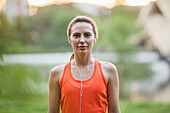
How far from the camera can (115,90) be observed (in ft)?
3.92

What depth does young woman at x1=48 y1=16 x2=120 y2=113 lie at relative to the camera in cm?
113

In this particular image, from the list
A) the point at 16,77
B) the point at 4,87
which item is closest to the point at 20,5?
the point at 16,77

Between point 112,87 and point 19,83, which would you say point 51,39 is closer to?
point 19,83

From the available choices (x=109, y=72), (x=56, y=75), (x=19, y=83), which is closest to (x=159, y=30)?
(x=19, y=83)

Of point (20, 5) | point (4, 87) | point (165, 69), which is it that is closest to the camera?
point (4, 87)

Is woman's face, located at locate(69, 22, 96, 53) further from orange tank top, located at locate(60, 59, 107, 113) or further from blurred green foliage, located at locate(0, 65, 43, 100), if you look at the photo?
blurred green foliage, located at locate(0, 65, 43, 100)

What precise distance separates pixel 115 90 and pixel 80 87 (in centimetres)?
20

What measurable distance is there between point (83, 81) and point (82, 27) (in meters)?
0.29

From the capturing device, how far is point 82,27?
118cm

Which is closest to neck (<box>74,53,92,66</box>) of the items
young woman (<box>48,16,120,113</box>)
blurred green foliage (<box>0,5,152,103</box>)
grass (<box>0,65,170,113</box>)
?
young woman (<box>48,16,120,113</box>)

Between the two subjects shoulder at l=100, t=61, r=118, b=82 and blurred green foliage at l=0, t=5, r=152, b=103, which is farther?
blurred green foliage at l=0, t=5, r=152, b=103

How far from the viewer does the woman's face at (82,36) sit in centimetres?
117

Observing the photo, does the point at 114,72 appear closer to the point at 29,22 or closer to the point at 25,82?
the point at 25,82

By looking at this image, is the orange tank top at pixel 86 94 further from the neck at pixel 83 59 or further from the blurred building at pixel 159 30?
the blurred building at pixel 159 30
